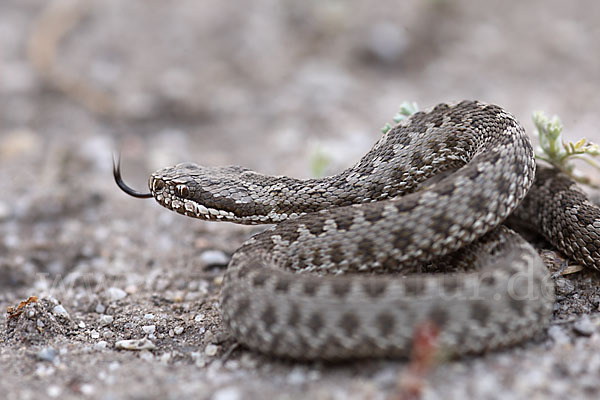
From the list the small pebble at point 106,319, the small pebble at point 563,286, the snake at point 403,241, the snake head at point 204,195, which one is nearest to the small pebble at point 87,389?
the snake at point 403,241

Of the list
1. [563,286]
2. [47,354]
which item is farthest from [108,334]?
[563,286]

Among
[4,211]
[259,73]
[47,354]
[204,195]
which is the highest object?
[259,73]

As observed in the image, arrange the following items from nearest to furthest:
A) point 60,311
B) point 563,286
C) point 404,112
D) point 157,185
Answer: point 563,286
point 60,311
point 157,185
point 404,112

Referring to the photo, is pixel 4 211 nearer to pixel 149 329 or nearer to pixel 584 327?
pixel 149 329

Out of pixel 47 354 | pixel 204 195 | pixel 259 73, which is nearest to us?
pixel 47 354

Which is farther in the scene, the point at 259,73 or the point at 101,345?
the point at 259,73

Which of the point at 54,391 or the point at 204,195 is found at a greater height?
the point at 204,195

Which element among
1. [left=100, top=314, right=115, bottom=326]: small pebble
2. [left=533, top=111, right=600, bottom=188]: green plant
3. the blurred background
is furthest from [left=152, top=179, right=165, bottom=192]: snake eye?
[left=533, top=111, right=600, bottom=188]: green plant
